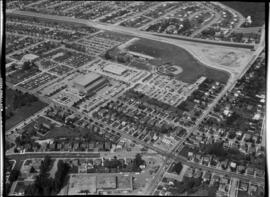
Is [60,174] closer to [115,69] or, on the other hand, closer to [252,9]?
[115,69]

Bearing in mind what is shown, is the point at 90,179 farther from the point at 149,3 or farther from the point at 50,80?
the point at 149,3

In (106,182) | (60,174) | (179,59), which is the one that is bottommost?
(179,59)

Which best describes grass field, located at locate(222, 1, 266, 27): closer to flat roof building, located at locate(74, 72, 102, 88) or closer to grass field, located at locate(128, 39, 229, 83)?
grass field, located at locate(128, 39, 229, 83)

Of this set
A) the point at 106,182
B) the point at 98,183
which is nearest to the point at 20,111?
the point at 98,183

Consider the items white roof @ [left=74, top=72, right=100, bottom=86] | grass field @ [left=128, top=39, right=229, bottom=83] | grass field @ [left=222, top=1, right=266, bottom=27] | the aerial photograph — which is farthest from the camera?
grass field @ [left=222, top=1, right=266, bottom=27]

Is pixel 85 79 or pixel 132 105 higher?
pixel 85 79

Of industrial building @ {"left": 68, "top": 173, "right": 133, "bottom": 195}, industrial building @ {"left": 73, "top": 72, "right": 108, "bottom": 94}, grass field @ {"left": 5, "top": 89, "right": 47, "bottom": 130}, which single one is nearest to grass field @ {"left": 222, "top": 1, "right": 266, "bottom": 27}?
industrial building @ {"left": 73, "top": 72, "right": 108, "bottom": 94}

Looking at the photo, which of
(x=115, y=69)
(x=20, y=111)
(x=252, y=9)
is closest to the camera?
(x=20, y=111)
